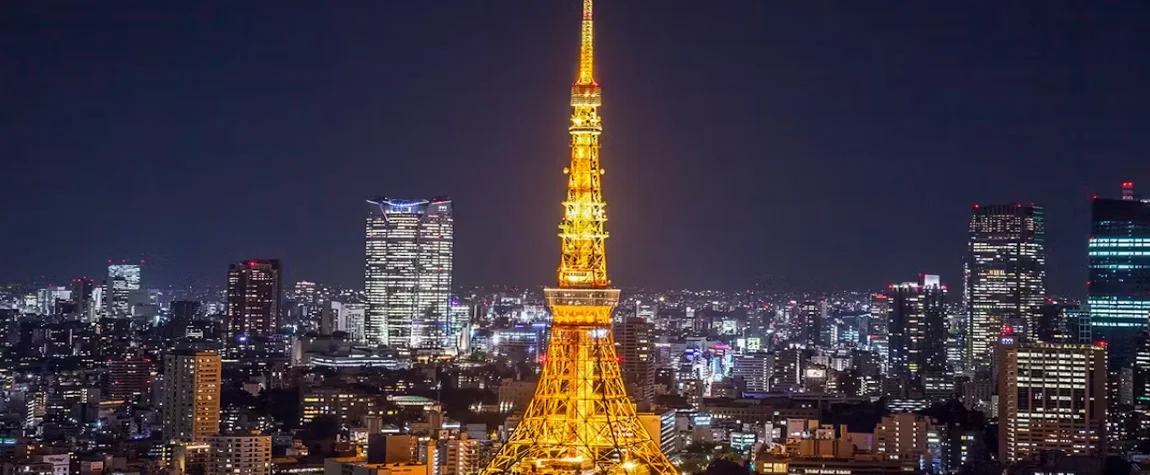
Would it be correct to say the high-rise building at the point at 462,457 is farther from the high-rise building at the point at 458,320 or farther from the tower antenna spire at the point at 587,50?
the high-rise building at the point at 458,320

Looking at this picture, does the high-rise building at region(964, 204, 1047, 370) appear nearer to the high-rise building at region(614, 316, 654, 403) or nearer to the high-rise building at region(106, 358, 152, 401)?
the high-rise building at region(614, 316, 654, 403)

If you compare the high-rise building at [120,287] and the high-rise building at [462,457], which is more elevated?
the high-rise building at [120,287]

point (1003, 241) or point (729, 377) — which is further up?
point (1003, 241)

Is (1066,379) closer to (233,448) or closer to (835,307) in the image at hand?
(233,448)

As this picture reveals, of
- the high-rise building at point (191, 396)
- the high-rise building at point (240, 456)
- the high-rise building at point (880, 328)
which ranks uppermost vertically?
the high-rise building at point (880, 328)

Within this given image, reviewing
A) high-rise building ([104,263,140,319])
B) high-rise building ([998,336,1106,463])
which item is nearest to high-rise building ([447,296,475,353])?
high-rise building ([104,263,140,319])

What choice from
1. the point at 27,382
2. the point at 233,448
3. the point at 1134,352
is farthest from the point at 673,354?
the point at 233,448

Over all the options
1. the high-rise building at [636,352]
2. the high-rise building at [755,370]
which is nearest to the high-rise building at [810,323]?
the high-rise building at [755,370]
